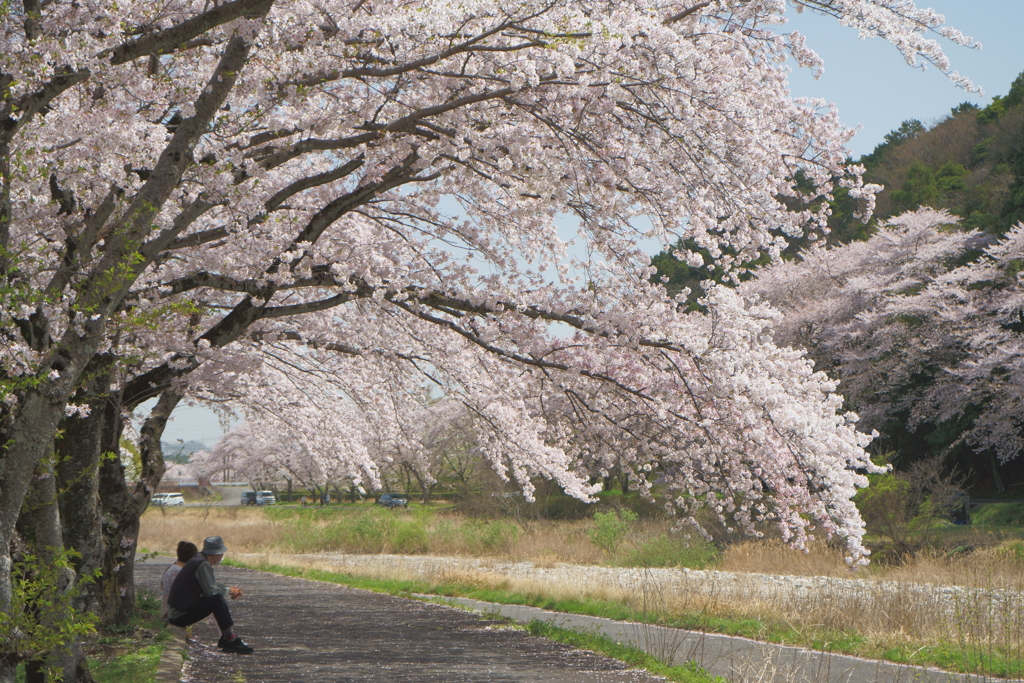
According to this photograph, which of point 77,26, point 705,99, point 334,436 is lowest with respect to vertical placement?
point 334,436

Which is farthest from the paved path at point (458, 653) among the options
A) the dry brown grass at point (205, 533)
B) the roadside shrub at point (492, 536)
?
the dry brown grass at point (205, 533)

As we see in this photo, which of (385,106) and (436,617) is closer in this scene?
(385,106)

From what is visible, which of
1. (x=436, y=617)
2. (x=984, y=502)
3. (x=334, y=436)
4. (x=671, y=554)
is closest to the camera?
(x=436, y=617)

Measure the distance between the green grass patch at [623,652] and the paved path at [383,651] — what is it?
0.61ft

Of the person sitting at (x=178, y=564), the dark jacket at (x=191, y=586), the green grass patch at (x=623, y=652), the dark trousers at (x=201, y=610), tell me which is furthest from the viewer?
the person sitting at (x=178, y=564)

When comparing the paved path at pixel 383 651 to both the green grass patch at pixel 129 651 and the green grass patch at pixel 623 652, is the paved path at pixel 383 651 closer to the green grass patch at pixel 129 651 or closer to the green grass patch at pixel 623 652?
the green grass patch at pixel 623 652

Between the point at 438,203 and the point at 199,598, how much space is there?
5061mm

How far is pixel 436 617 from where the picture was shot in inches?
516

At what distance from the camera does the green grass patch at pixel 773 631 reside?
26.5ft

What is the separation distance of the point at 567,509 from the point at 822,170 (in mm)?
30566

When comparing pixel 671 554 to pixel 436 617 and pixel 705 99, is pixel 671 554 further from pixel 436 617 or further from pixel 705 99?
pixel 705 99

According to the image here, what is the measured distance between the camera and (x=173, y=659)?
8.71 meters

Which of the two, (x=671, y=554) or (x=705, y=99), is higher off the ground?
(x=705, y=99)

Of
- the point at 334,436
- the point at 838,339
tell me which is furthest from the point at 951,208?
the point at 334,436
